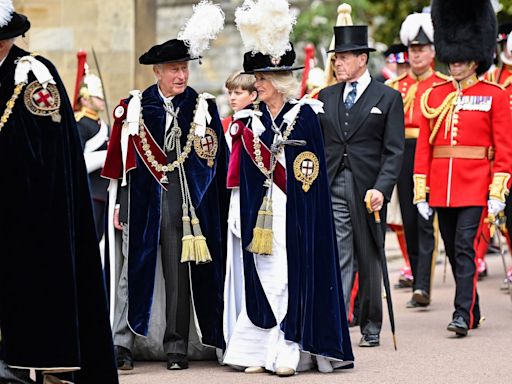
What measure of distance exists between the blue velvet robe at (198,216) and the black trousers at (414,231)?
301cm

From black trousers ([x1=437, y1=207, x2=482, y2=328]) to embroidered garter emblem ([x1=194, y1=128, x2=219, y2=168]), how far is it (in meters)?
2.03

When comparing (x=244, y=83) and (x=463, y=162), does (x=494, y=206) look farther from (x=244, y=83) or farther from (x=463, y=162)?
(x=244, y=83)

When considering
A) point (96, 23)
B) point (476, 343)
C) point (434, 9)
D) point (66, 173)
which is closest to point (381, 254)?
point (476, 343)

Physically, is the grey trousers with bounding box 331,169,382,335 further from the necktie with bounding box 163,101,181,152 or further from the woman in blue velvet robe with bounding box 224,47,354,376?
the necktie with bounding box 163,101,181,152

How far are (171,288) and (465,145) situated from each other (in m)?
2.64

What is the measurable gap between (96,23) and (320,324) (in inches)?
261

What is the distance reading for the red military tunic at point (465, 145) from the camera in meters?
9.91

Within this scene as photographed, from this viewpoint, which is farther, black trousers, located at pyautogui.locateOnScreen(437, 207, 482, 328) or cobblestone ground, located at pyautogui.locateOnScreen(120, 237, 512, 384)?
black trousers, located at pyautogui.locateOnScreen(437, 207, 482, 328)

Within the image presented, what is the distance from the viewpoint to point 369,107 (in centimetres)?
937

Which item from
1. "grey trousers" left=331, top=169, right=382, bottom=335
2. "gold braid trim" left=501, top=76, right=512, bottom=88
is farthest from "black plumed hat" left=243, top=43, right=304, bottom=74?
"gold braid trim" left=501, top=76, right=512, bottom=88

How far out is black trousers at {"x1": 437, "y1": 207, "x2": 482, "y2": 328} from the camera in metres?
9.72

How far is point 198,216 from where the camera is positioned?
8.64 meters

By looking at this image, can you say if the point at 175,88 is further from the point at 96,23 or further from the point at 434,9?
the point at 96,23

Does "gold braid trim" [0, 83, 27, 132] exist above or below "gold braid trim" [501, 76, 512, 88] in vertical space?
below
